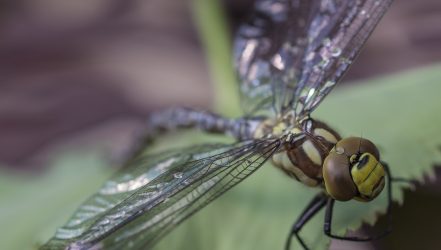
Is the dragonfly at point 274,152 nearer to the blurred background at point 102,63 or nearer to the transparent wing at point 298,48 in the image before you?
the transparent wing at point 298,48

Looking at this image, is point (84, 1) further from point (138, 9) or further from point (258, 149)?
point (258, 149)

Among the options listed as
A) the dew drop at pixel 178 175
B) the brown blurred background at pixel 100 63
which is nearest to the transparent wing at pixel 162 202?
the dew drop at pixel 178 175

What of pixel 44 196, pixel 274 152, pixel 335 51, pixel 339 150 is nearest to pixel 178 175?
pixel 274 152

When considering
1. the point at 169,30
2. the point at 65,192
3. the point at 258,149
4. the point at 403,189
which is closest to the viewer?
the point at 258,149

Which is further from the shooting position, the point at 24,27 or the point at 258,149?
the point at 24,27

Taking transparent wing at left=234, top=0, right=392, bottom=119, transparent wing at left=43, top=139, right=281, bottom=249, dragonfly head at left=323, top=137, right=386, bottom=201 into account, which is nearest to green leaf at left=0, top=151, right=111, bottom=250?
transparent wing at left=43, top=139, right=281, bottom=249

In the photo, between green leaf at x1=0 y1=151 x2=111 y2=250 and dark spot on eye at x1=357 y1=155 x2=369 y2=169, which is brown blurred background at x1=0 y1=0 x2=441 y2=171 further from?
dark spot on eye at x1=357 y1=155 x2=369 y2=169

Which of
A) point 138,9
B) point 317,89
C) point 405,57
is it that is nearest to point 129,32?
point 138,9
